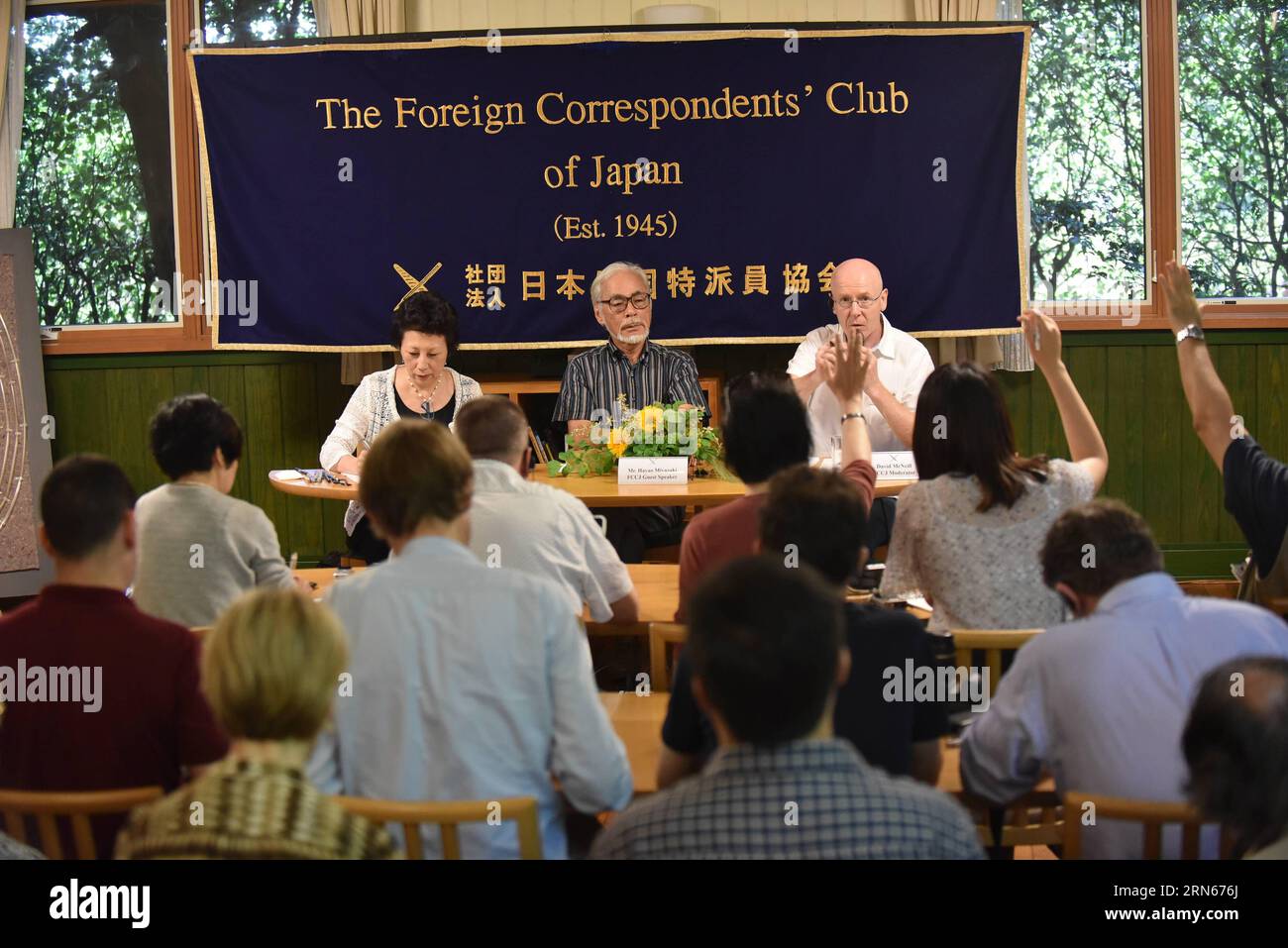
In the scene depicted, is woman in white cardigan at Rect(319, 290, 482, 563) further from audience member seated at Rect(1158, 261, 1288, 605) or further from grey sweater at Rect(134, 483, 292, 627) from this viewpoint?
audience member seated at Rect(1158, 261, 1288, 605)

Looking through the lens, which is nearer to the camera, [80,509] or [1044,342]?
[80,509]

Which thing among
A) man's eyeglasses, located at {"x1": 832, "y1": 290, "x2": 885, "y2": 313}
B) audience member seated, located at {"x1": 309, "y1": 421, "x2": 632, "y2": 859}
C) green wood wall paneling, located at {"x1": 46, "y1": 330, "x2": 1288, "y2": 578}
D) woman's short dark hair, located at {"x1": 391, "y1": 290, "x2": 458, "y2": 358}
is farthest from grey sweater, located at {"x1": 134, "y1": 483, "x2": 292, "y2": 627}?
green wood wall paneling, located at {"x1": 46, "y1": 330, "x2": 1288, "y2": 578}

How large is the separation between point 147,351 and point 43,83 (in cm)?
127

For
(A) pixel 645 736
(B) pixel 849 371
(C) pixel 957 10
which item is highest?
(C) pixel 957 10

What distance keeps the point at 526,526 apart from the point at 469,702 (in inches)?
33.5

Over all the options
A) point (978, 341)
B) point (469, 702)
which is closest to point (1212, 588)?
point (978, 341)

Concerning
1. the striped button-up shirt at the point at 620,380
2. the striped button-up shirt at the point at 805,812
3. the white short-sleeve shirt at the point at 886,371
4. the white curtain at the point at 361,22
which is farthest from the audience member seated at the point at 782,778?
the white curtain at the point at 361,22

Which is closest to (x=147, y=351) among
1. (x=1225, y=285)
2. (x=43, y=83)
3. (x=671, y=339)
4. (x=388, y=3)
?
(x=43, y=83)

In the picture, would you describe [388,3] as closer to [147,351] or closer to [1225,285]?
[147,351]

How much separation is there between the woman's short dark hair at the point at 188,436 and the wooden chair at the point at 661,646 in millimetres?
1012

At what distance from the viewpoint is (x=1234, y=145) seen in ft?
19.5

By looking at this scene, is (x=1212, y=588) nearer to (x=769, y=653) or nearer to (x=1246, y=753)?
(x=1246, y=753)
